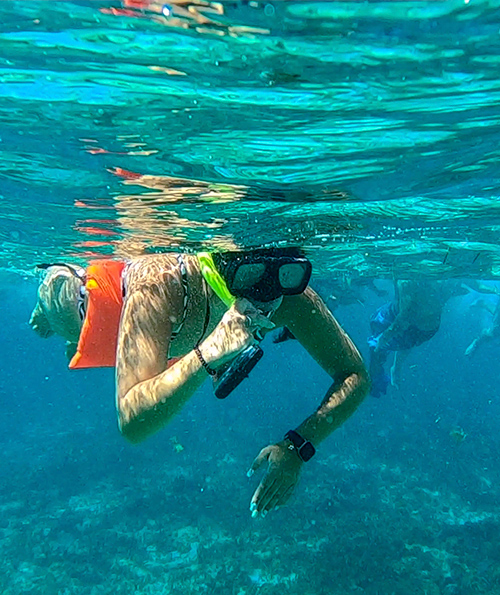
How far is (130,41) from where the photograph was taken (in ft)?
15.0

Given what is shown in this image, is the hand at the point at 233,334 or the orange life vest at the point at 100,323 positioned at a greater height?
the hand at the point at 233,334

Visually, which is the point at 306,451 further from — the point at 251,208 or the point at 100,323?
the point at 251,208

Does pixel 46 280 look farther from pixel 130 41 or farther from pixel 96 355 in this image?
pixel 130 41

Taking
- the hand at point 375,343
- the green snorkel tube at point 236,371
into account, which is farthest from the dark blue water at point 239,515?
the green snorkel tube at point 236,371

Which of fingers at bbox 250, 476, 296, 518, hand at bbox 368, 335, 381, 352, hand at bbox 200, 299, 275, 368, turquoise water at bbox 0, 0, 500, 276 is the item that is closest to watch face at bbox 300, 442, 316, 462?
fingers at bbox 250, 476, 296, 518

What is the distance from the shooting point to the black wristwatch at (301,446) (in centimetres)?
473

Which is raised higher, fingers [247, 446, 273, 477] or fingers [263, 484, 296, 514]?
fingers [247, 446, 273, 477]

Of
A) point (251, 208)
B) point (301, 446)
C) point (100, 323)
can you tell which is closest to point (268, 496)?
point (301, 446)

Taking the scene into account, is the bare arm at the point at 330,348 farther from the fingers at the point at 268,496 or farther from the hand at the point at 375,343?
the hand at the point at 375,343

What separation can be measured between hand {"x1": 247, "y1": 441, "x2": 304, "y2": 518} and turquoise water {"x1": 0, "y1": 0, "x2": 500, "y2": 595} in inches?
155

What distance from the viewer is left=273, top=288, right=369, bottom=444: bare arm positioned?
211 inches

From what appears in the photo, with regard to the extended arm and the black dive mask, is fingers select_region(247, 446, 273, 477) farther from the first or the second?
the black dive mask

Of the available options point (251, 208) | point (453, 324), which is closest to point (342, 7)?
point (251, 208)

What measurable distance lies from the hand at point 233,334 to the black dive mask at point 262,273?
25 centimetres
